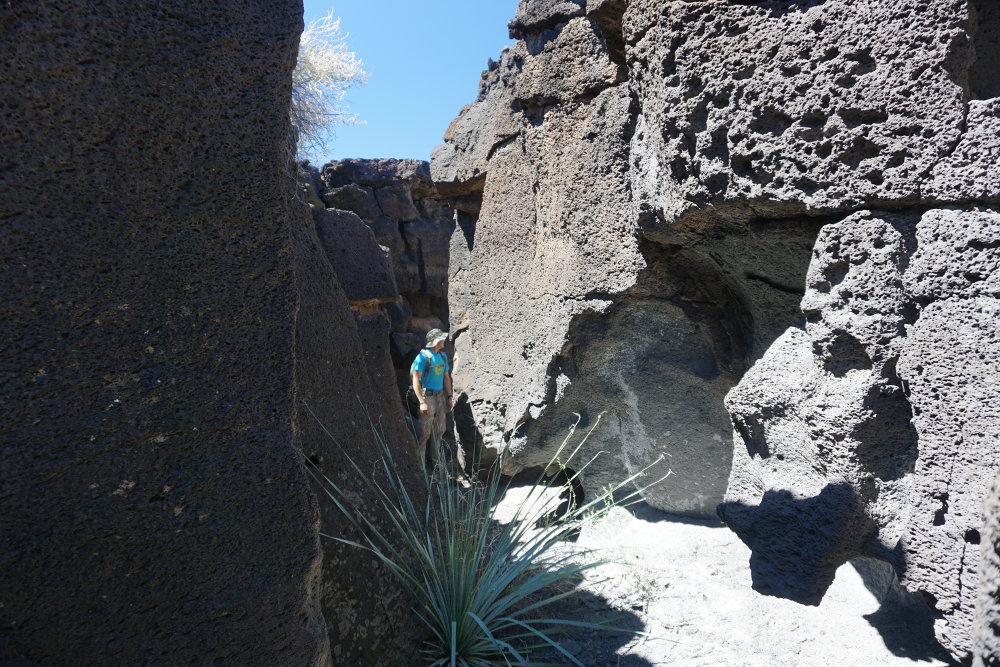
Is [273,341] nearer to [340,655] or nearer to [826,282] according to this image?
[340,655]

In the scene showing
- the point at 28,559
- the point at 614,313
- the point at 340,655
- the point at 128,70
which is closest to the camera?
the point at 28,559

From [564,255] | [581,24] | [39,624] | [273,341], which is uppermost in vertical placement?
[581,24]

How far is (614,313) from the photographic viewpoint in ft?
9.98

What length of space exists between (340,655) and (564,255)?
6.37 ft

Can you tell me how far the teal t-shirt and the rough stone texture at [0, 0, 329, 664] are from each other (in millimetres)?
2785

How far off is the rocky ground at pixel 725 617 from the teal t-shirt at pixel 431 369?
5.50ft

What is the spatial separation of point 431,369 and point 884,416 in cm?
287

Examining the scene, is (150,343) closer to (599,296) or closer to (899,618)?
(599,296)

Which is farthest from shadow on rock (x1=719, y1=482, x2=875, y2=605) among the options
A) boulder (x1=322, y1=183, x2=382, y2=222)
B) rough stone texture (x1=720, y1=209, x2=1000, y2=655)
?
boulder (x1=322, y1=183, x2=382, y2=222)

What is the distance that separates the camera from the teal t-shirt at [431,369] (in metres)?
4.29

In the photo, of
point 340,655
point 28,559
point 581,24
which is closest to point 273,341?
point 28,559

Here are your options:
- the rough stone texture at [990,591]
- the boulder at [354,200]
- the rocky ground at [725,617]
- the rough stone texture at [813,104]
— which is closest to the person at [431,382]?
the rocky ground at [725,617]

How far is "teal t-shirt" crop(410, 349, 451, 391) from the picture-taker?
4.29 m

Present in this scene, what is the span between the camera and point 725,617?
98.1 inches
